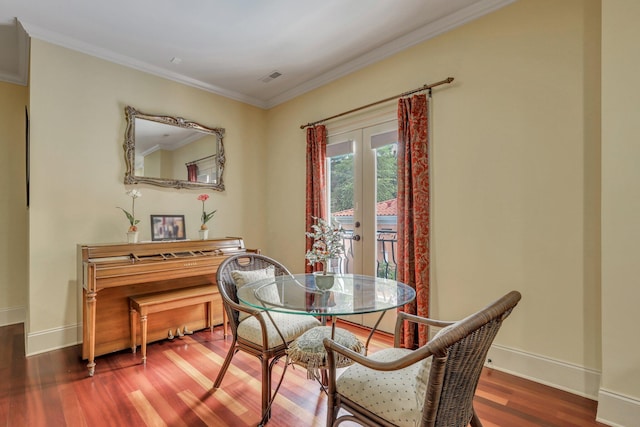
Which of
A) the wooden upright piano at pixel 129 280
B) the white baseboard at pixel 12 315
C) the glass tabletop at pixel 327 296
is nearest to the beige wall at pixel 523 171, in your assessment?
the glass tabletop at pixel 327 296

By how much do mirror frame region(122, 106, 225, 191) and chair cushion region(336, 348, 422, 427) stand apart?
9.87 ft

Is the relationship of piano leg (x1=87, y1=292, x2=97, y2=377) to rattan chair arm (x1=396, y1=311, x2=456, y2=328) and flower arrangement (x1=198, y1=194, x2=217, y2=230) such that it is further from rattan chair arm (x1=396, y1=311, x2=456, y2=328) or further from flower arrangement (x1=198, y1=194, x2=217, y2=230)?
rattan chair arm (x1=396, y1=311, x2=456, y2=328)

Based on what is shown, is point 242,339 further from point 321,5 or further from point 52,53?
point 52,53

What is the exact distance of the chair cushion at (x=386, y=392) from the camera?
45.3 inches

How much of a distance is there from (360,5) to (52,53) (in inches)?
111

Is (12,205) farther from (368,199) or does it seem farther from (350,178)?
(368,199)

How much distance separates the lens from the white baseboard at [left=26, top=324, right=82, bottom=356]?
8.78ft

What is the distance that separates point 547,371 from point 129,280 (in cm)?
329

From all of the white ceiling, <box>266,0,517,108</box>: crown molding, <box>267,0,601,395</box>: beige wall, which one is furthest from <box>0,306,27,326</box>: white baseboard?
<box>267,0,601,395</box>: beige wall

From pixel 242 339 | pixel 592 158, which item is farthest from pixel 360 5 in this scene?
pixel 242 339

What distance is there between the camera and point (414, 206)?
2768 millimetres

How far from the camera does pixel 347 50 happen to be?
3.13 meters

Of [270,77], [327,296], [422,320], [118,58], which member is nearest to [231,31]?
[270,77]
